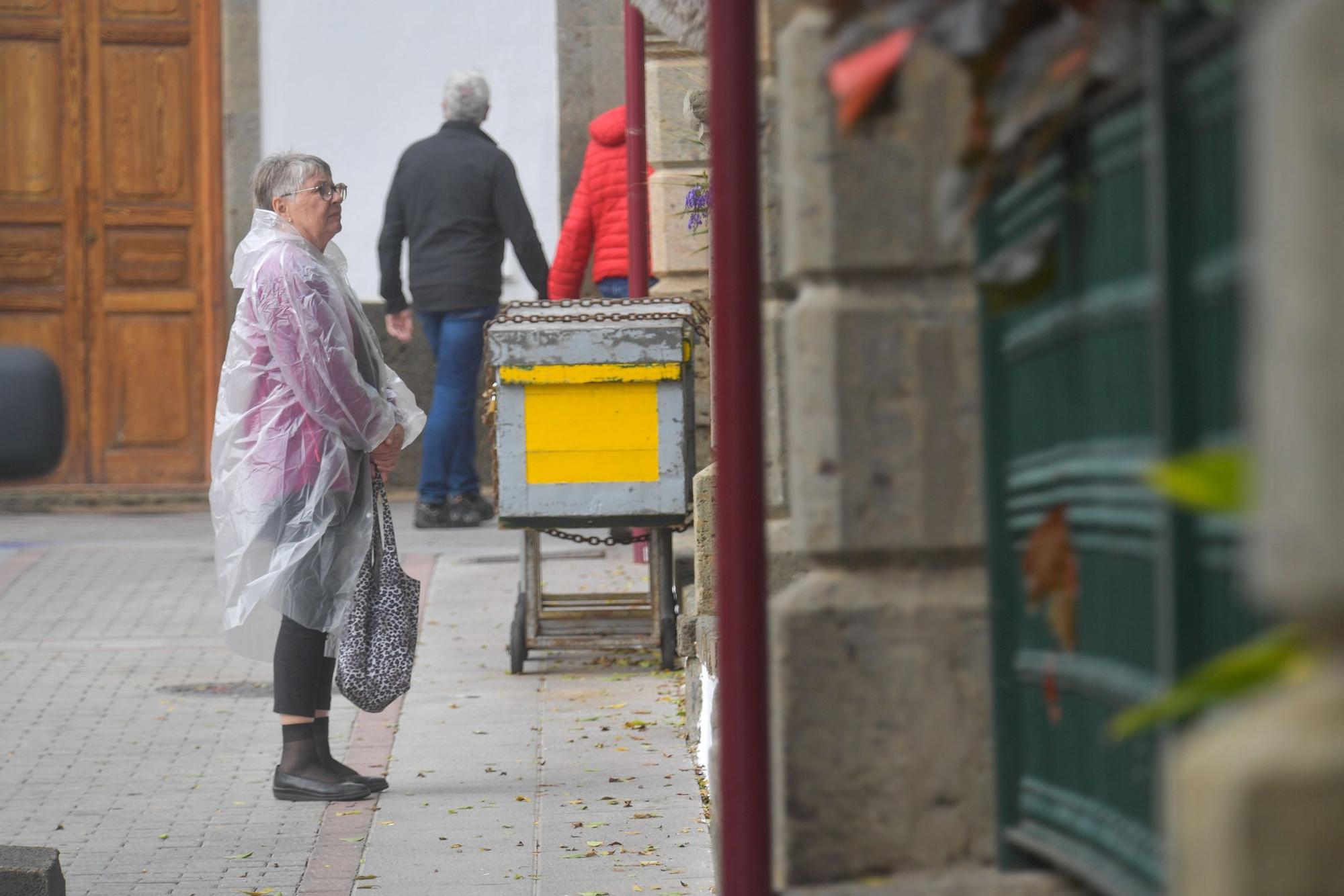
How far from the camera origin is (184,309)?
43.6 feet

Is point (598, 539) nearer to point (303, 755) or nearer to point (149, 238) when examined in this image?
point (303, 755)

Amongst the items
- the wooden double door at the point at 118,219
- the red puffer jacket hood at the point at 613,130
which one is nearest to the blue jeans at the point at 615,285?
the red puffer jacket hood at the point at 613,130

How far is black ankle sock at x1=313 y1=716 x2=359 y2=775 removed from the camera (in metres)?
5.92

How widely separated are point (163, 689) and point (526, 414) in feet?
5.85

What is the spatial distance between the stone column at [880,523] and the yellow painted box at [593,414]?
13.2 feet

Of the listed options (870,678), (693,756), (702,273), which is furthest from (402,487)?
(870,678)

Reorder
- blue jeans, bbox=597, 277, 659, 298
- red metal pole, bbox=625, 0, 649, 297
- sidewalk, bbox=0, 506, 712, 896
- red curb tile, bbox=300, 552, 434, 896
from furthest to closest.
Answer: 1. blue jeans, bbox=597, 277, 659, 298
2. red metal pole, bbox=625, 0, 649, 297
3. sidewalk, bbox=0, 506, 712, 896
4. red curb tile, bbox=300, 552, 434, 896

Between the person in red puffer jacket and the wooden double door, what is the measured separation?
350 centimetres

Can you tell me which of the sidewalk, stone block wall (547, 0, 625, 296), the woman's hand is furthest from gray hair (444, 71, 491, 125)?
the woman's hand

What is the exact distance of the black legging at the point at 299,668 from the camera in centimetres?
582

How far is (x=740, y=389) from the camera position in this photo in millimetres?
2791

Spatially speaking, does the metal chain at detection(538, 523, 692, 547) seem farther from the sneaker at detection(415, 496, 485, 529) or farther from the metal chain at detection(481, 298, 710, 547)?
the sneaker at detection(415, 496, 485, 529)

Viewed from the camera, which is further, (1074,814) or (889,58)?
(1074,814)

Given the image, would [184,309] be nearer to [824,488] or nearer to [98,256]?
[98,256]
